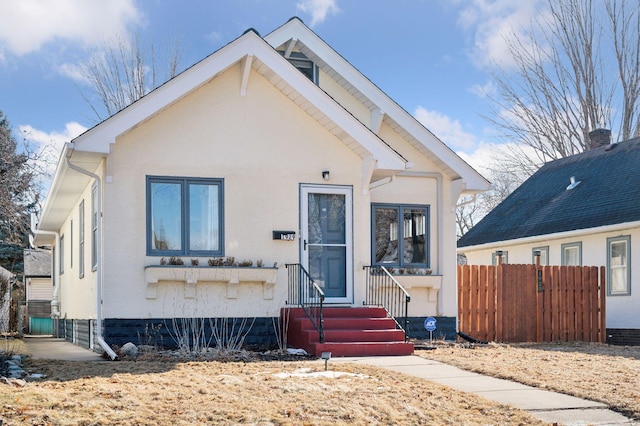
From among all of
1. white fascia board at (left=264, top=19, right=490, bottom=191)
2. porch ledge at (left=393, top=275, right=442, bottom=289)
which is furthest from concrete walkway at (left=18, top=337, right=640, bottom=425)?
white fascia board at (left=264, top=19, right=490, bottom=191)

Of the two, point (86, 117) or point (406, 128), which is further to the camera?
point (86, 117)

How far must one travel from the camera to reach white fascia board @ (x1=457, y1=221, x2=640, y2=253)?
17.6 meters

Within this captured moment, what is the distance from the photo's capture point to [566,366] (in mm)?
10719

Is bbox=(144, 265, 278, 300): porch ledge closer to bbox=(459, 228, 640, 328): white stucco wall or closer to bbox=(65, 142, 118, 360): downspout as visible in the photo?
bbox=(65, 142, 118, 360): downspout

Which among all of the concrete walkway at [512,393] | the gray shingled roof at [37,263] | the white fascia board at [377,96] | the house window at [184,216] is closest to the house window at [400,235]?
the white fascia board at [377,96]

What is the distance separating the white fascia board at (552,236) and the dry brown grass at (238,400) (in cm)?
1039

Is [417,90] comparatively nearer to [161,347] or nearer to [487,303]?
[487,303]

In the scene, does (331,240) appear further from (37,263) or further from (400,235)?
(37,263)

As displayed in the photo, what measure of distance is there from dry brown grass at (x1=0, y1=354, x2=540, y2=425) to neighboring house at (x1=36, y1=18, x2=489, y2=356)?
11.0ft

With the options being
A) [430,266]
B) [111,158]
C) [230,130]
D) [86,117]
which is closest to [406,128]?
[430,266]

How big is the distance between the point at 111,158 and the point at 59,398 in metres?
5.95

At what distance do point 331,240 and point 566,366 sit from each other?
15.7 ft

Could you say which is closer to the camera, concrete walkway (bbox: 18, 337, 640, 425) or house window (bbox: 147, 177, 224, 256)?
concrete walkway (bbox: 18, 337, 640, 425)

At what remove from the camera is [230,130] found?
43.1 feet
